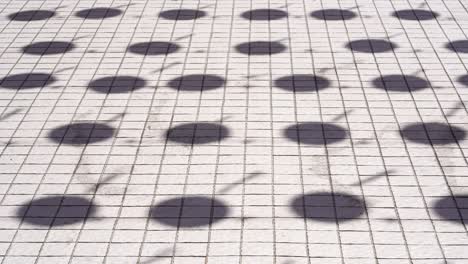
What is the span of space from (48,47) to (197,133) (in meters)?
2.67

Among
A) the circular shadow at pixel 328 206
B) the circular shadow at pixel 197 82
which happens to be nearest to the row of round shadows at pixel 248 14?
the circular shadow at pixel 197 82

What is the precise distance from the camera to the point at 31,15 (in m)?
8.94

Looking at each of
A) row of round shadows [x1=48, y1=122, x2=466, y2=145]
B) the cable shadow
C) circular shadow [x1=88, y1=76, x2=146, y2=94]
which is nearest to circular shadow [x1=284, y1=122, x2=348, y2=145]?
row of round shadows [x1=48, y1=122, x2=466, y2=145]

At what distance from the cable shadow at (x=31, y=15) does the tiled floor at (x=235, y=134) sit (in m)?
0.04

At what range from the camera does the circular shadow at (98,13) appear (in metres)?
8.80

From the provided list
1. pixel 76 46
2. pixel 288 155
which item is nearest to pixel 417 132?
pixel 288 155

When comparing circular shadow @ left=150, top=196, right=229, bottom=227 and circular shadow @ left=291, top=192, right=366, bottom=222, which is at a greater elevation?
circular shadow @ left=150, top=196, right=229, bottom=227

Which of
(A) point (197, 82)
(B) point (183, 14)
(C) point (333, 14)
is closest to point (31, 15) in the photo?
(B) point (183, 14)

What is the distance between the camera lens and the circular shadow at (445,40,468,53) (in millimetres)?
7680

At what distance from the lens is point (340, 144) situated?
5883 millimetres

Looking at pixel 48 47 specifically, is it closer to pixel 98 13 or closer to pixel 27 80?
pixel 27 80

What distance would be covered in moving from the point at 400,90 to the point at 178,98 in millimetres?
2084

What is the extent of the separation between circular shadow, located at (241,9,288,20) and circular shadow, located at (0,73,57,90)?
8.80 feet

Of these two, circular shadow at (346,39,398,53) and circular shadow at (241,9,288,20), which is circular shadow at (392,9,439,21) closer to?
circular shadow at (346,39,398,53)
